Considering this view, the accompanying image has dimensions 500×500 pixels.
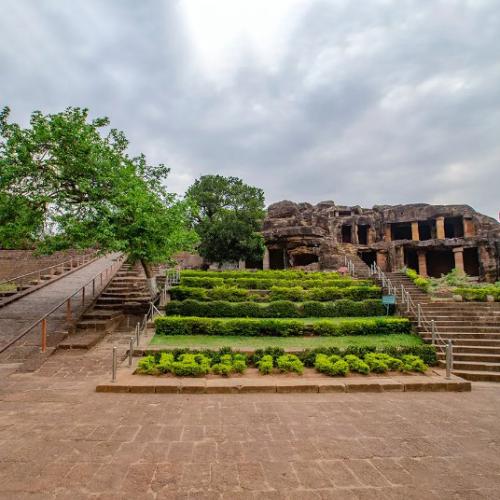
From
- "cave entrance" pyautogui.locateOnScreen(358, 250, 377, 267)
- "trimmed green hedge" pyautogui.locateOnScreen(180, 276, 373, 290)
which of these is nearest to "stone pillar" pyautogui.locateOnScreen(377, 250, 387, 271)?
"cave entrance" pyautogui.locateOnScreen(358, 250, 377, 267)

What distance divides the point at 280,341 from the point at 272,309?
8.99 ft

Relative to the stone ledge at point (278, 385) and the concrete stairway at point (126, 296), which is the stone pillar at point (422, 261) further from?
the stone ledge at point (278, 385)

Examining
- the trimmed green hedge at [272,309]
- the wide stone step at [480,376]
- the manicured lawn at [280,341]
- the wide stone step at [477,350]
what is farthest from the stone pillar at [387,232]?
the wide stone step at [480,376]

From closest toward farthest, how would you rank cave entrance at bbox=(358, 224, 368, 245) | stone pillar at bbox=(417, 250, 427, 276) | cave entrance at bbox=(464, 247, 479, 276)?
stone pillar at bbox=(417, 250, 427, 276)
cave entrance at bbox=(464, 247, 479, 276)
cave entrance at bbox=(358, 224, 368, 245)

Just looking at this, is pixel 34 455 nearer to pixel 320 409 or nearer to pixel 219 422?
pixel 219 422

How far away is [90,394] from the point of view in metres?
6.57

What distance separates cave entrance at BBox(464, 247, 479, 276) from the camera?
3306 cm

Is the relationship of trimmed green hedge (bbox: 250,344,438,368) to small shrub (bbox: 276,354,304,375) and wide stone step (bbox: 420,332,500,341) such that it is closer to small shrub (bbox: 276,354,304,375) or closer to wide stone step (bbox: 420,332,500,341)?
small shrub (bbox: 276,354,304,375)

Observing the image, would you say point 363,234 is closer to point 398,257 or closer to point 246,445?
point 398,257

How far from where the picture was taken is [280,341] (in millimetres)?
11148

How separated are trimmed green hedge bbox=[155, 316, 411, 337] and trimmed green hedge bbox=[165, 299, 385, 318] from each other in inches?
62.3

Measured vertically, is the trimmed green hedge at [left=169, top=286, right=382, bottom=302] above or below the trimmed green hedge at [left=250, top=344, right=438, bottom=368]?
above

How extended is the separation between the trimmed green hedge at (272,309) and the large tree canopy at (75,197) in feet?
7.97

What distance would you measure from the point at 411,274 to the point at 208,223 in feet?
55.9
